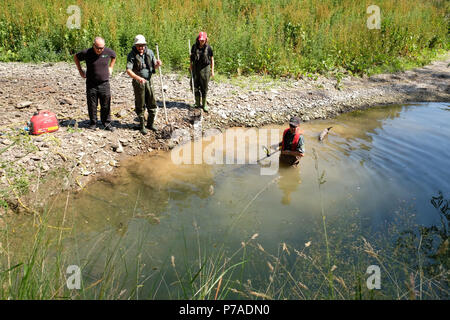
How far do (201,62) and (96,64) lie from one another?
247 centimetres

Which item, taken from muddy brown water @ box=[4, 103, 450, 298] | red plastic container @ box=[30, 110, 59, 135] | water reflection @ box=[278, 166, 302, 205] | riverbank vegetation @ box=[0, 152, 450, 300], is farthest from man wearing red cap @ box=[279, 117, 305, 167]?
red plastic container @ box=[30, 110, 59, 135]

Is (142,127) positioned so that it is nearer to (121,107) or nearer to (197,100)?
(121,107)

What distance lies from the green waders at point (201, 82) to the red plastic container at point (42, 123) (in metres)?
3.38

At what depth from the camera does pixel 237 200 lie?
5910 millimetres

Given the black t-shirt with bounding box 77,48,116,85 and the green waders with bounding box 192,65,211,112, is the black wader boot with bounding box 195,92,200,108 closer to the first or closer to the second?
the green waders with bounding box 192,65,211,112

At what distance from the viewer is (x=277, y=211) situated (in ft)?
18.4

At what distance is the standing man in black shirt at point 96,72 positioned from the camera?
6.64 metres

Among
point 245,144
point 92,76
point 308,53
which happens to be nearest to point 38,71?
point 92,76

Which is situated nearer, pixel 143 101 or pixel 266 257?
pixel 266 257

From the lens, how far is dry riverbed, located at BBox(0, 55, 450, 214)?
5.91m

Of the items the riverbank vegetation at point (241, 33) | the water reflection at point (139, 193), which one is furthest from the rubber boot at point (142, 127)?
the riverbank vegetation at point (241, 33)

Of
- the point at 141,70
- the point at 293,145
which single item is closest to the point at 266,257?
the point at 293,145

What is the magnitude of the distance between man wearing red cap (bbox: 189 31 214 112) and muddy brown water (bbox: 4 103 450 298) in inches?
56.0
